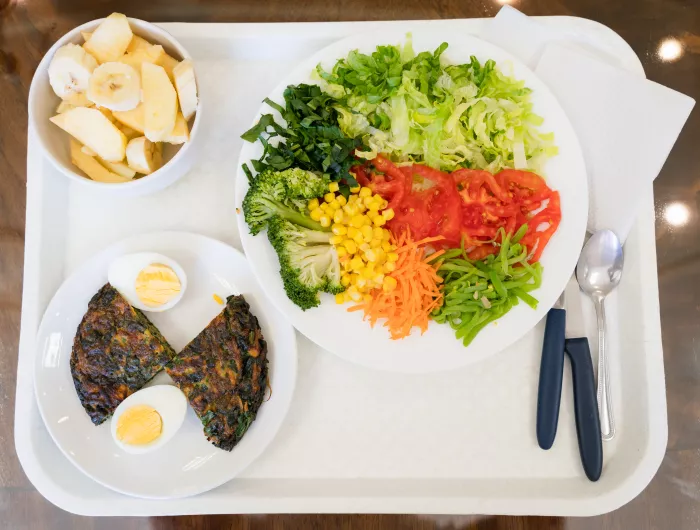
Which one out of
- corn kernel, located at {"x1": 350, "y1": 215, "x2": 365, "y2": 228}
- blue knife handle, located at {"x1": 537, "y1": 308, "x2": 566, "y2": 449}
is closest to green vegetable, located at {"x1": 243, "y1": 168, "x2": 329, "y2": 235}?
corn kernel, located at {"x1": 350, "y1": 215, "x2": 365, "y2": 228}

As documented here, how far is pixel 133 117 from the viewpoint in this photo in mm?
2189

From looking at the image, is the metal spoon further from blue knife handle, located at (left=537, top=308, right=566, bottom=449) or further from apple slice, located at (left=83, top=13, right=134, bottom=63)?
apple slice, located at (left=83, top=13, right=134, bottom=63)

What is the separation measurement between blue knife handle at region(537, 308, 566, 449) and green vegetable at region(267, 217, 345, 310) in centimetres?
86

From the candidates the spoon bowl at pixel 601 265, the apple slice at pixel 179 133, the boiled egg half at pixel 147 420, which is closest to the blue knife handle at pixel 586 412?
the spoon bowl at pixel 601 265

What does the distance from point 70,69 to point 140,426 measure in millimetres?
1394

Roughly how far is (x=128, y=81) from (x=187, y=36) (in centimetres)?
50

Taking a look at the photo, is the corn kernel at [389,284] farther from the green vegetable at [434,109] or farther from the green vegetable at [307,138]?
the green vegetable at [434,109]

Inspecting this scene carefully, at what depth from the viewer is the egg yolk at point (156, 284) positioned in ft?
7.37

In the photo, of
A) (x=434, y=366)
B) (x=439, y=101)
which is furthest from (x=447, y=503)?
(x=439, y=101)

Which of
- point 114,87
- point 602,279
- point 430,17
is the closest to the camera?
point 114,87

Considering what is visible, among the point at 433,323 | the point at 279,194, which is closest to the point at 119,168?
the point at 279,194

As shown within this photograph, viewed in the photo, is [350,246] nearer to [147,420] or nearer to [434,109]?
[434,109]

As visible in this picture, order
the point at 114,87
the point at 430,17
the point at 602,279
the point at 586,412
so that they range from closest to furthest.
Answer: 1. the point at 114,87
2. the point at 586,412
3. the point at 602,279
4. the point at 430,17

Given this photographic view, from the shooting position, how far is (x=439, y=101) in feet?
7.58
